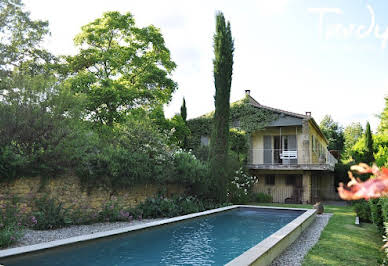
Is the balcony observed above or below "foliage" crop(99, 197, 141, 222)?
above

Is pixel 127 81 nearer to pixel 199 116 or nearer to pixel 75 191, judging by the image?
pixel 199 116

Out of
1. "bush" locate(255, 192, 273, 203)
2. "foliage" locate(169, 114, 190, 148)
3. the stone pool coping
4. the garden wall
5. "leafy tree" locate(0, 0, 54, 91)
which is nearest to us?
the stone pool coping

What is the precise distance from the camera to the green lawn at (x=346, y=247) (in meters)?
6.05

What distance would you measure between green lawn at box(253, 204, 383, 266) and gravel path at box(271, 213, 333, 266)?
160mm

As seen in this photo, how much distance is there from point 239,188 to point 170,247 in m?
10.9

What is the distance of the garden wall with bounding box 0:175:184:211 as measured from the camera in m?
8.25

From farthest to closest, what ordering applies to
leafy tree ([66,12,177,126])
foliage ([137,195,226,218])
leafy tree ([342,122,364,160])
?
leafy tree ([342,122,364,160]), leafy tree ([66,12,177,126]), foliage ([137,195,226,218])

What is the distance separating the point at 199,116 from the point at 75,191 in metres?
15.6

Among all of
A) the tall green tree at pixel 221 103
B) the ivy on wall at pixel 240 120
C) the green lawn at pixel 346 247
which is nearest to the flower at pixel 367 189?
the green lawn at pixel 346 247

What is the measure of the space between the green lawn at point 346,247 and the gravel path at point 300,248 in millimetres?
160

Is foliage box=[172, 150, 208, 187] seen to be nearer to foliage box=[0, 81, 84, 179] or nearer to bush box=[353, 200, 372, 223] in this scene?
foliage box=[0, 81, 84, 179]

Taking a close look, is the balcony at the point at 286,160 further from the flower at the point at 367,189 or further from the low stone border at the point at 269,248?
the flower at the point at 367,189

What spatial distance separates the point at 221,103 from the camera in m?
16.2

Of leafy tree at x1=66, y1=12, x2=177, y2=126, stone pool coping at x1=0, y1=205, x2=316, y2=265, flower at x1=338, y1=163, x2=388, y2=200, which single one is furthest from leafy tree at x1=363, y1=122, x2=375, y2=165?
→ flower at x1=338, y1=163, x2=388, y2=200
